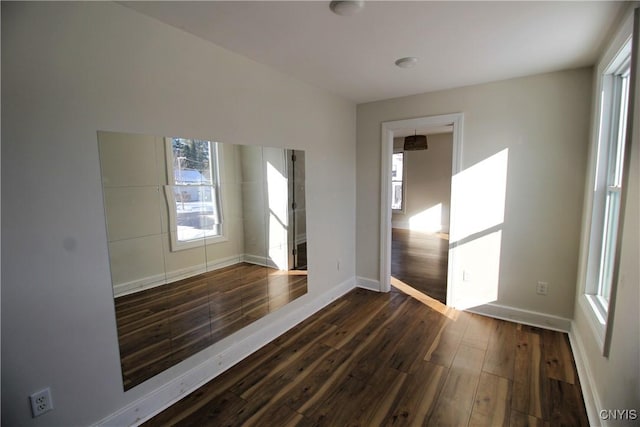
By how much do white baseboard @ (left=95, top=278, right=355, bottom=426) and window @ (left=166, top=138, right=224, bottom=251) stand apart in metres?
0.89

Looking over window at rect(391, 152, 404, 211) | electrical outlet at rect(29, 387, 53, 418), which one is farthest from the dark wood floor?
window at rect(391, 152, 404, 211)

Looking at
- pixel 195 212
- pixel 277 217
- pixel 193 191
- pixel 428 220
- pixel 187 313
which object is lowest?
pixel 428 220

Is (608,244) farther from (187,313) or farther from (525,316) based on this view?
(187,313)

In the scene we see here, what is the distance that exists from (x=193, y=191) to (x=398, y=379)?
198 cm

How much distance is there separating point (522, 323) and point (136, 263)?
3418 mm

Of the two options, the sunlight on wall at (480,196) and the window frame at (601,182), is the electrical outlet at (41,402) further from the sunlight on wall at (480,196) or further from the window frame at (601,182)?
the sunlight on wall at (480,196)

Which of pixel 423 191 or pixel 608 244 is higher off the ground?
pixel 423 191

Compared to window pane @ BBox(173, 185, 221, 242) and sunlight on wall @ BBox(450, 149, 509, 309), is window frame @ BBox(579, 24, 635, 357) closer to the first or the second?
sunlight on wall @ BBox(450, 149, 509, 309)

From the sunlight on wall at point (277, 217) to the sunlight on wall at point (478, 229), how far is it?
1786mm

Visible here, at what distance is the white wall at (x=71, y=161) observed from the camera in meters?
1.36

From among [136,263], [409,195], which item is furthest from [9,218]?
[409,195]

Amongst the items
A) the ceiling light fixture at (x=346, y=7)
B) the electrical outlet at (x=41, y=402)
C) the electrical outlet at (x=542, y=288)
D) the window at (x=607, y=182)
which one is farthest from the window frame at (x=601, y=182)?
the electrical outlet at (x=41, y=402)

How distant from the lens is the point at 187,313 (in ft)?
7.05

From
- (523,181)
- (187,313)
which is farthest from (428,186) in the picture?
(187,313)
